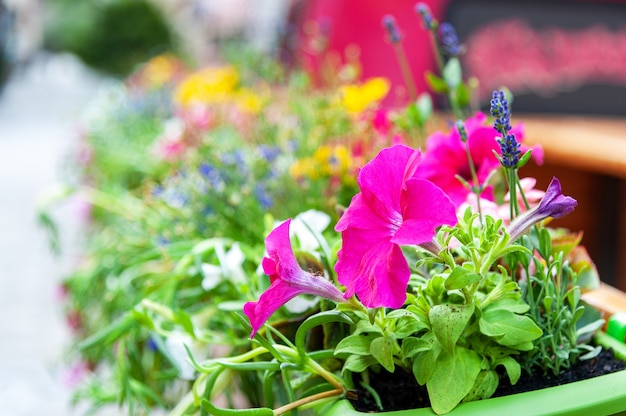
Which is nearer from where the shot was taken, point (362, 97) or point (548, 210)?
point (548, 210)

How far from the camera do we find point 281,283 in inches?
21.1

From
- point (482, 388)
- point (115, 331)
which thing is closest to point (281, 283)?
point (482, 388)

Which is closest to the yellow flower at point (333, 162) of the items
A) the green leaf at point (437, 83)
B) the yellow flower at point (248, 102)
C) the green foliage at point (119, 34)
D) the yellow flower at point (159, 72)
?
the green leaf at point (437, 83)

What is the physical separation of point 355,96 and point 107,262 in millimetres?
411

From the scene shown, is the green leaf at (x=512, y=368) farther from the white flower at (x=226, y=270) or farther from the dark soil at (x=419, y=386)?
the white flower at (x=226, y=270)

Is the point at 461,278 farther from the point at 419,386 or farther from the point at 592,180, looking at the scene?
the point at 592,180

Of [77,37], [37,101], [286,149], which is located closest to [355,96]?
[286,149]

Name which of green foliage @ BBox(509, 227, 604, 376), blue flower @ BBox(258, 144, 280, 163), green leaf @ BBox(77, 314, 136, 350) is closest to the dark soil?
green foliage @ BBox(509, 227, 604, 376)

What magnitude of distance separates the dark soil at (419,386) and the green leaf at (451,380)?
1.4 inches

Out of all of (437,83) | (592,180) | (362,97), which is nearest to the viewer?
(437,83)

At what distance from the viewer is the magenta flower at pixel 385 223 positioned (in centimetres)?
49

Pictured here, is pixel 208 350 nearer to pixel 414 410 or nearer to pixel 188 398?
pixel 188 398

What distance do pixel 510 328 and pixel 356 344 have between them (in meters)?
0.10

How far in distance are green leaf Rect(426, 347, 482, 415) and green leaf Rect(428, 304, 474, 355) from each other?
17mm
